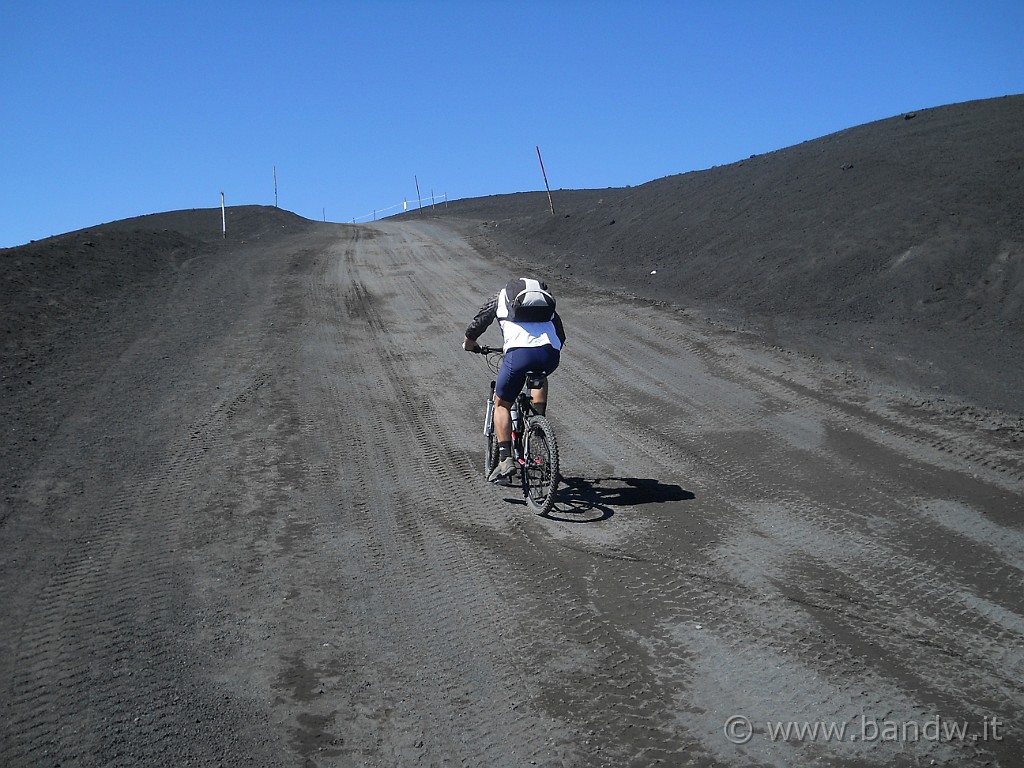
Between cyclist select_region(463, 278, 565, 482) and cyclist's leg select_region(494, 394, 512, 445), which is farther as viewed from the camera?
cyclist's leg select_region(494, 394, 512, 445)

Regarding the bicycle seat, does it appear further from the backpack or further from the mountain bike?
the backpack

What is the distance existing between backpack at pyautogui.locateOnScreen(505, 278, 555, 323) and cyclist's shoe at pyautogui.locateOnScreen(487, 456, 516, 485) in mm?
1193

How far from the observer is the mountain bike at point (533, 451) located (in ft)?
20.8

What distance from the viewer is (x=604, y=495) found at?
6.77m

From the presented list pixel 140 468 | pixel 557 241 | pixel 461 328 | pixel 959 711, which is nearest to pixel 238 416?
pixel 140 468

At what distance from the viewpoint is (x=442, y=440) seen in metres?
8.34

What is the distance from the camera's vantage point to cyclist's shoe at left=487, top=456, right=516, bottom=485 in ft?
22.0

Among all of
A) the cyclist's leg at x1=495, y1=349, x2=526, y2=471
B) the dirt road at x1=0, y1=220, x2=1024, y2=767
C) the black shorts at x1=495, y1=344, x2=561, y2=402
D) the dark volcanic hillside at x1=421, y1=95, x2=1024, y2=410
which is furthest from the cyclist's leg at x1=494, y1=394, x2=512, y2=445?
the dark volcanic hillside at x1=421, y1=95, x2=1024, y2=410

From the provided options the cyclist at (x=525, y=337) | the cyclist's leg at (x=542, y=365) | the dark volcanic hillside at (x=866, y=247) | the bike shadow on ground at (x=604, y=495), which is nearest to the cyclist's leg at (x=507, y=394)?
the cyclist at (x=525, y=337)

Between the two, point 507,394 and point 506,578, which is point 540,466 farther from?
point 506,578

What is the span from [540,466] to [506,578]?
4.72ft

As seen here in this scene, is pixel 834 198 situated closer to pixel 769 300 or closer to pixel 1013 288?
pixel 769 300

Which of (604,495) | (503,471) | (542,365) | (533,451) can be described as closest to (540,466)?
(533,451)

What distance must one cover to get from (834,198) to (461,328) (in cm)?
858
